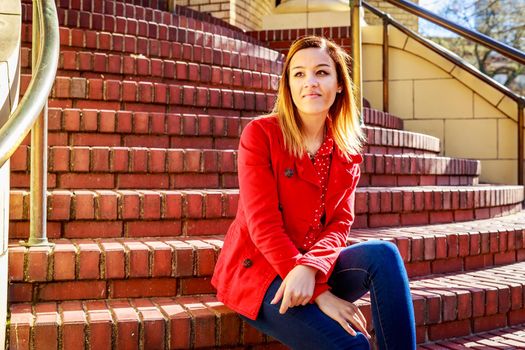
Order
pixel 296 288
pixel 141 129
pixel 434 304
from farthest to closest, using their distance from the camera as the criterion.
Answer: pixel 141 129 → pixel 434 304 → pixel 296 288

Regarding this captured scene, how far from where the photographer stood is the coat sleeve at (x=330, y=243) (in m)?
1.68

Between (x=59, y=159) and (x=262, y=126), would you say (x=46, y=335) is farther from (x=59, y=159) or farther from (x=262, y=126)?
(x=59, y=159)

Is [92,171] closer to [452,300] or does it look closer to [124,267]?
[124,267]

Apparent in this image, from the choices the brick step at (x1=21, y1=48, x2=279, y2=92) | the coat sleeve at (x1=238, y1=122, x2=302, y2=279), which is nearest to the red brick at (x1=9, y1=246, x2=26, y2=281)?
the coat sleeve at (x1=238, y1=122, x2=302, y2=279)

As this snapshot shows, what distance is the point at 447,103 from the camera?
498 cm

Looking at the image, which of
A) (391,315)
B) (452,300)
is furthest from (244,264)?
(452,300)

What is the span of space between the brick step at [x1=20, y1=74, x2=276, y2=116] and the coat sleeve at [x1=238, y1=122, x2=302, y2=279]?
62.0 inches

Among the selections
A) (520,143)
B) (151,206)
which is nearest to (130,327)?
(151,206)

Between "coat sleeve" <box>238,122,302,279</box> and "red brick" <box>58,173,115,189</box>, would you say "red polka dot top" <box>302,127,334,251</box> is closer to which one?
"coat sleeve" <box>238,122,302,279</box>

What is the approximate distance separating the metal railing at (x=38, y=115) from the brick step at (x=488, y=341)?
58.5 inches

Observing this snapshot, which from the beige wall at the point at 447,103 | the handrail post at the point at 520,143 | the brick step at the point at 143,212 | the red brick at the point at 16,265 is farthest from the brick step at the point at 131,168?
the handrail post at the point at 520,143

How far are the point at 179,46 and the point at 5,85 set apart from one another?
2.24 m

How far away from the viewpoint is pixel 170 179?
2.78 m

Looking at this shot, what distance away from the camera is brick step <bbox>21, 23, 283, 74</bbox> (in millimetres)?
3730
